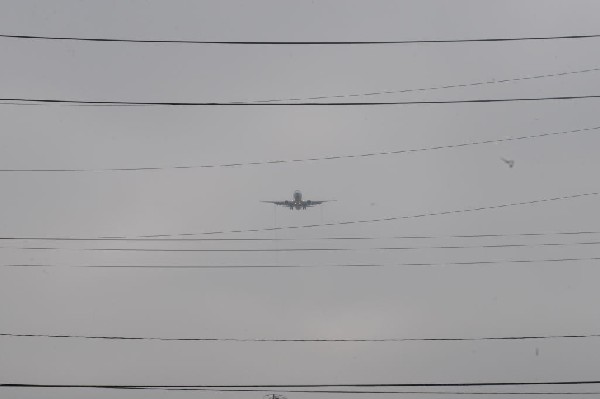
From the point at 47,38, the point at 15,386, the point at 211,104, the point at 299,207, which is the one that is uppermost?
the point at 299,207

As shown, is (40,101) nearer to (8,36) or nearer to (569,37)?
(8,36)

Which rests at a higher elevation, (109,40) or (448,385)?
(109,40)

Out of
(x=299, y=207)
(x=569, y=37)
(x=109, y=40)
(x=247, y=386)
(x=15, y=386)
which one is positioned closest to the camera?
(x=109, y=40)

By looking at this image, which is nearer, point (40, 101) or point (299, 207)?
point (40, 101)

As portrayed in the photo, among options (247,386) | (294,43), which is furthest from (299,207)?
(294,43)

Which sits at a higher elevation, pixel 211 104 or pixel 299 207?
pixel 299 207

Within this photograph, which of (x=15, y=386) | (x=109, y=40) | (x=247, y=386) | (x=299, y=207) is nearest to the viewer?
(x=109, y=40)

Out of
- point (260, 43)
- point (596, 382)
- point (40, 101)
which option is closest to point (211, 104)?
point (260, 43)

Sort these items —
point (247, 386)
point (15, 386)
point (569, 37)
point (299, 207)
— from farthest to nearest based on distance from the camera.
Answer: point (299, 207) → point (247, 386) → point (15, 386) → point (569, 37)

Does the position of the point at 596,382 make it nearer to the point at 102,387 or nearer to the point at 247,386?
the point at 247,386
